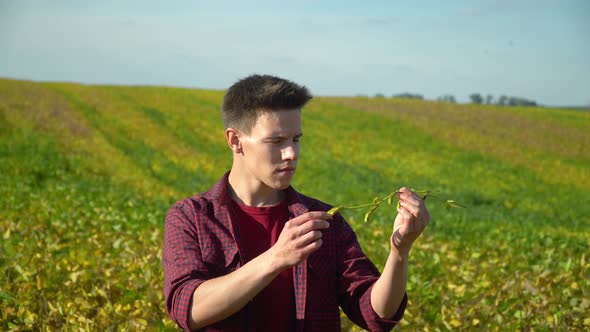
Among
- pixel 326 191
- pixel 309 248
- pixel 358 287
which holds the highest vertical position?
pixel 309 248

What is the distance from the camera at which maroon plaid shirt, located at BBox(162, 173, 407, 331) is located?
2.33m

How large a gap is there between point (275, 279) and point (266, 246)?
0.43ft

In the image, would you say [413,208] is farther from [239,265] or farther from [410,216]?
[239,265]

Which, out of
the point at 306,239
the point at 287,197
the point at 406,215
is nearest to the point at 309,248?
the point at 306,239

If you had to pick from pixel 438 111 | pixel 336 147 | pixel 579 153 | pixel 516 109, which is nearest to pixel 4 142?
pixel 336 147

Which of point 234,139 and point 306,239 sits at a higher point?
point 234,139

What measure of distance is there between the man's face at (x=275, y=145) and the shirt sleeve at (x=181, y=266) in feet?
1.18

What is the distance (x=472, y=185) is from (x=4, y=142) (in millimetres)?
16606

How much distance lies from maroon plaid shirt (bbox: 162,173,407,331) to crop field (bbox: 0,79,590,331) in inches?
36.9

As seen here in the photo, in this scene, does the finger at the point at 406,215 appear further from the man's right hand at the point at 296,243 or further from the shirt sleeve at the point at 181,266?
the shirt sleeve at the point at 181,266

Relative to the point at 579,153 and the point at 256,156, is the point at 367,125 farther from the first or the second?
the point at 256,156

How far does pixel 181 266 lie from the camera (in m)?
2.33

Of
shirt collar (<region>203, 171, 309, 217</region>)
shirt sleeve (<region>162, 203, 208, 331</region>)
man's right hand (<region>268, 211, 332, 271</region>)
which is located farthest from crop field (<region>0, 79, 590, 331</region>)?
man's right hand (<region>268, 211, 332, 271</region>)

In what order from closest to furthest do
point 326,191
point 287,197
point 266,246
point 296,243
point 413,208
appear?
point 296,243
point 413,208
point 266,246
point 287,197
point 326,191
